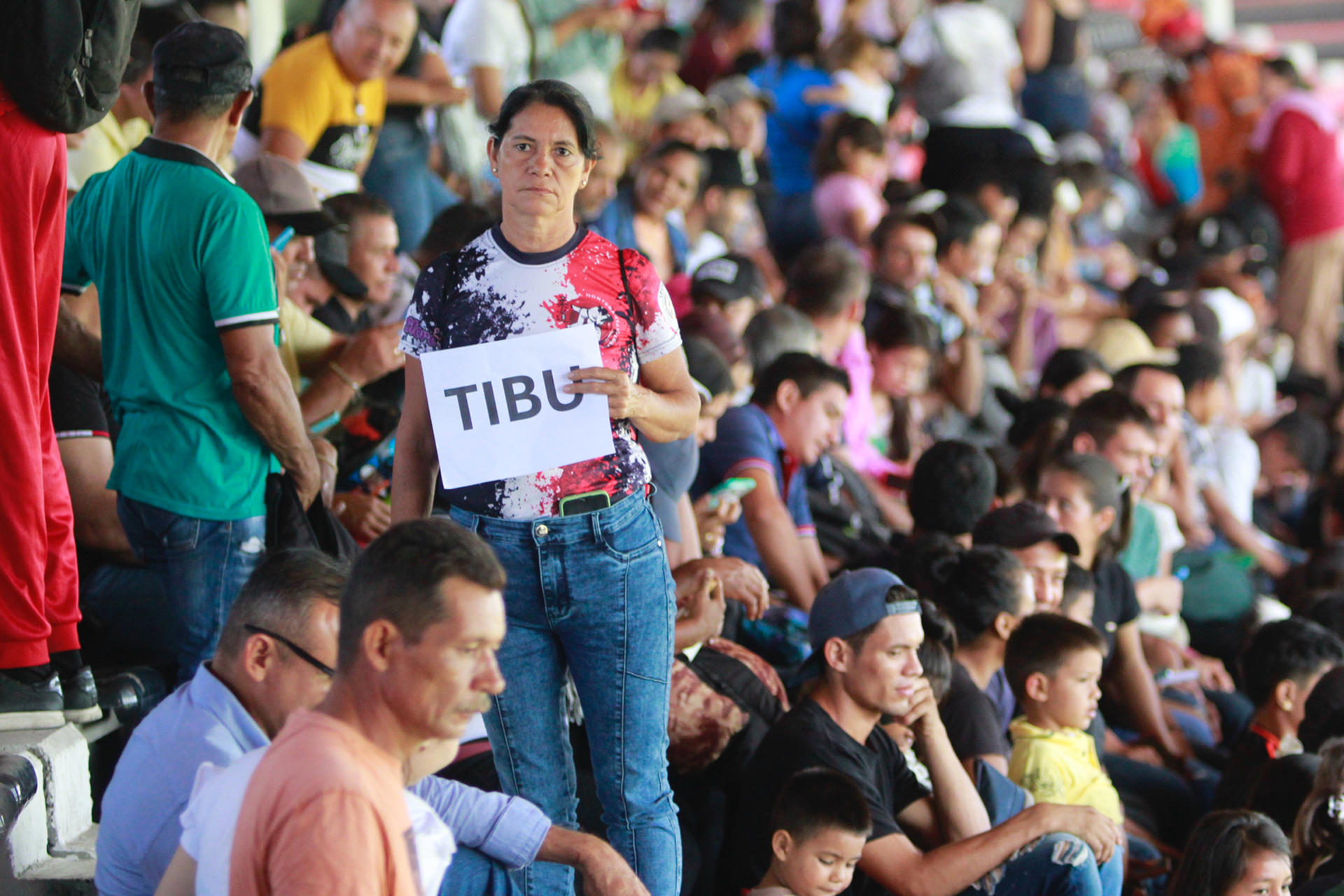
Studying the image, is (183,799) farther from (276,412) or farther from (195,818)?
(276,412)

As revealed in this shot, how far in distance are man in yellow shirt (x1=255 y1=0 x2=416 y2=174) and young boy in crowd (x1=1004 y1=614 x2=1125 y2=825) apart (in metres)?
2.85

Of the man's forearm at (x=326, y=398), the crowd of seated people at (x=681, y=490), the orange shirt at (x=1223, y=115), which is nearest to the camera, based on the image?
the crowd of seated people at (x=681, y=490)

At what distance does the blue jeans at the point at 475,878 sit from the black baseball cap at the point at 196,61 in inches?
66.0

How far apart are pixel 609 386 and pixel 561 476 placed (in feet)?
0.60

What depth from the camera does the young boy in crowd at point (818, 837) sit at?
3188 millimetres

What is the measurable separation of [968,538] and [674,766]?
1962 millimetres

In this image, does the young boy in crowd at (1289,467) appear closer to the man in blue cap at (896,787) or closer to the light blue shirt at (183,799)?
the man in blue cap at (896,787)

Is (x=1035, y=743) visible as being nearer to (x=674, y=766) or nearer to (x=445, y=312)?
(x=674, y=766)

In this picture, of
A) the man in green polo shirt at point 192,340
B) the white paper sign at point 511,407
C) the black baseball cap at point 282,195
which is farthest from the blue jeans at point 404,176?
the white paper sign at point 511,407

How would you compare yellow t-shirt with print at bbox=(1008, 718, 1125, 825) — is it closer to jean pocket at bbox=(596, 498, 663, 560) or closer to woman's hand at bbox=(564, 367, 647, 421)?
jean pocket at bbox=(596, 498, 663, 560)

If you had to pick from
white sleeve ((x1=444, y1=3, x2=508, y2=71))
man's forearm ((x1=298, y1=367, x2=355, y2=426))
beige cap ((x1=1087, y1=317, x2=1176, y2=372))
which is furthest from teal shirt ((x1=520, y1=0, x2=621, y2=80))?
man's forearm ((x1=298, y1=367, x2=355, y2=426))

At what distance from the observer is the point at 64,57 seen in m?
2.81

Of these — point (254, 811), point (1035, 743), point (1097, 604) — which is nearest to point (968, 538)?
point (1097, 604)

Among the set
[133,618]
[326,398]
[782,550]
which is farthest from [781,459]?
[133,618]
